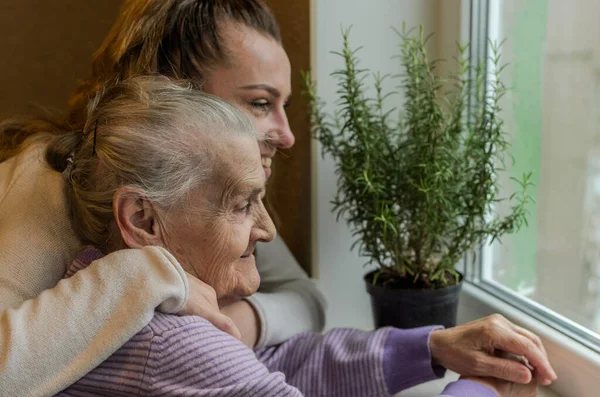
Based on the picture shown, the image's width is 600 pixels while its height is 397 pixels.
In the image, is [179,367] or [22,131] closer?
[179,367]

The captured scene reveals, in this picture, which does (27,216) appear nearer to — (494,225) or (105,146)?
(105,146)

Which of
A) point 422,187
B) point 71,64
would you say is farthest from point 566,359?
point 71,64

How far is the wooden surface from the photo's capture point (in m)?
1.24

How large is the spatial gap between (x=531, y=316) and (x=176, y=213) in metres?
0.65

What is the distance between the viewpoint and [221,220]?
0.80 metres

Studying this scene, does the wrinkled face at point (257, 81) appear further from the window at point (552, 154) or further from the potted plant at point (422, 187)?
the window at point (552, 154)

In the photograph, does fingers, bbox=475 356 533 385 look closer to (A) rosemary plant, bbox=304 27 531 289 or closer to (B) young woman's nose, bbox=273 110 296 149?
(A) rosemary plant, bbox=304 27 531 289

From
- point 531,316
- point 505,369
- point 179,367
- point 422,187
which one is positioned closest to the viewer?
point 179,367

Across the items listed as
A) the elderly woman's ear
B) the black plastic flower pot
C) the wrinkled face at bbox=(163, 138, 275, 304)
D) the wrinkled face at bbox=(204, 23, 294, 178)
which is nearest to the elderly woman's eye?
the wrinkled face at bbox=(163, 138, 275, 304)

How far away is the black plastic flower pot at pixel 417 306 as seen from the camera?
1061 millimetres

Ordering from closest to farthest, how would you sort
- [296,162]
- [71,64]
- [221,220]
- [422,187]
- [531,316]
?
1. [221,220]
2. [422,187]
3. [531,316]
4. [296,162]
5. [71,64]

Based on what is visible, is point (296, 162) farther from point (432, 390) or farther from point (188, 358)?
point (188, 358)

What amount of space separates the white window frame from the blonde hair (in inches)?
22.1

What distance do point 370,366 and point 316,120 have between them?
0.43 metres
